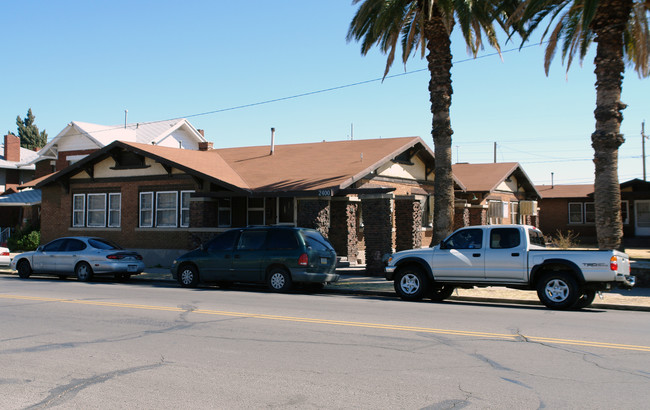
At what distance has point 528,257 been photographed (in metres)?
13.0

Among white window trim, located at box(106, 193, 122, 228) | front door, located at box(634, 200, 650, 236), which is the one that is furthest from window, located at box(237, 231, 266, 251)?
front door, located at box(634, 200, 650, 236)

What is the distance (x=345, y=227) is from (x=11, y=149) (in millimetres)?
35209

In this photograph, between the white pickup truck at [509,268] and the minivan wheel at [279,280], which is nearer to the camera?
the white pickup truck at [509,268]

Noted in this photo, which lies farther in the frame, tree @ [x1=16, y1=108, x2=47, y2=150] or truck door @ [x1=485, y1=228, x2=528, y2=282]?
tree @ [x1=16, y1=108, x2=47, y2=150]

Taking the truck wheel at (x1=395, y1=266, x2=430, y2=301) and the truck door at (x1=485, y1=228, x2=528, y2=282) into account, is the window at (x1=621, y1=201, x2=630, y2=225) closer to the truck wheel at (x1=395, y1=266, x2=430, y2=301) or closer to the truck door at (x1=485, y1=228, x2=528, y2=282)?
the truck door at (x1=485, y1=228, x2=528, y2=282)

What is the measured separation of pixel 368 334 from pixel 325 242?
7287 millimetres

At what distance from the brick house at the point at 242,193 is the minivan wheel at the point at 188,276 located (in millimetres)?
4731

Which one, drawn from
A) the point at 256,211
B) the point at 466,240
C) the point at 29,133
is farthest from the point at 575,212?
the point at 29,133

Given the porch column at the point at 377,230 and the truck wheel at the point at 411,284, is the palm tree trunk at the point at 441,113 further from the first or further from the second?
the truck wheel at the point at 411,284

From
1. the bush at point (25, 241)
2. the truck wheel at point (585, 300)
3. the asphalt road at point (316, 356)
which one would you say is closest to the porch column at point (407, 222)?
the asphalt road at point (316, 356)

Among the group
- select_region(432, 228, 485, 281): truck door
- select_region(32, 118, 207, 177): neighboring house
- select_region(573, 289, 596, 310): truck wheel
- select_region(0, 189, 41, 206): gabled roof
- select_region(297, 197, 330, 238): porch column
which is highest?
select_region(32, 118, 207, 177): neighboring house

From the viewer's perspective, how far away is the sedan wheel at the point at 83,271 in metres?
19.2

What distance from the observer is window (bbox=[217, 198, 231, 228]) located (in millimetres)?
24875

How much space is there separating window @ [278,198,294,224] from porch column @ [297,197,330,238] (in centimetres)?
362
